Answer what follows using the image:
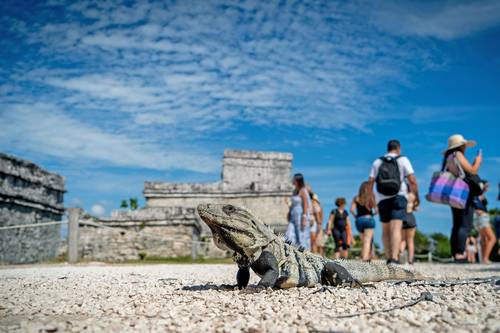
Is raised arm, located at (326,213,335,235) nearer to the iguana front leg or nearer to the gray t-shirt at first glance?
the gray t-shirt

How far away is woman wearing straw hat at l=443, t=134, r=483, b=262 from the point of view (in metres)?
11.4

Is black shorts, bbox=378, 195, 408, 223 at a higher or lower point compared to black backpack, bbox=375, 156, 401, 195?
lower

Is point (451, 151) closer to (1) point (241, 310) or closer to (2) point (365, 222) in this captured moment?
(2) point (365, 222)

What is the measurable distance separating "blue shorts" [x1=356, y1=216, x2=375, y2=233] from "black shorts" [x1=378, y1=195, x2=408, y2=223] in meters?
1.99

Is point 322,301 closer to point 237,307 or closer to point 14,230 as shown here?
point 237,307

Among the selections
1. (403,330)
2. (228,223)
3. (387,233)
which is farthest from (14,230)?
(403,330)

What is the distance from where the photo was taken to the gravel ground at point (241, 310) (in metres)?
3.56

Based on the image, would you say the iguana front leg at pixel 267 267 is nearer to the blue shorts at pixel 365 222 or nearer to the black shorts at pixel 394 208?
the black shorts at pixel 394 208

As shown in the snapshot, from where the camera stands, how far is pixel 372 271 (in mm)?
6391

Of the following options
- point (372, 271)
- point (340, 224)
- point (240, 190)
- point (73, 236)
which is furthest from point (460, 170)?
point (240, 190)

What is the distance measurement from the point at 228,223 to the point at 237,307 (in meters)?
1.21

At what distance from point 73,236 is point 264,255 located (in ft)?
32.5

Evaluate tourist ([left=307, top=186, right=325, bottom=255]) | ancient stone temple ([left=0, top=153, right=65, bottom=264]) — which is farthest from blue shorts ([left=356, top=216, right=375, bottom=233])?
ancient stone temple ([left=0, top=153, right=65, bottom=264])

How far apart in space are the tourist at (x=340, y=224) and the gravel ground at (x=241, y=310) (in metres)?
9.39
